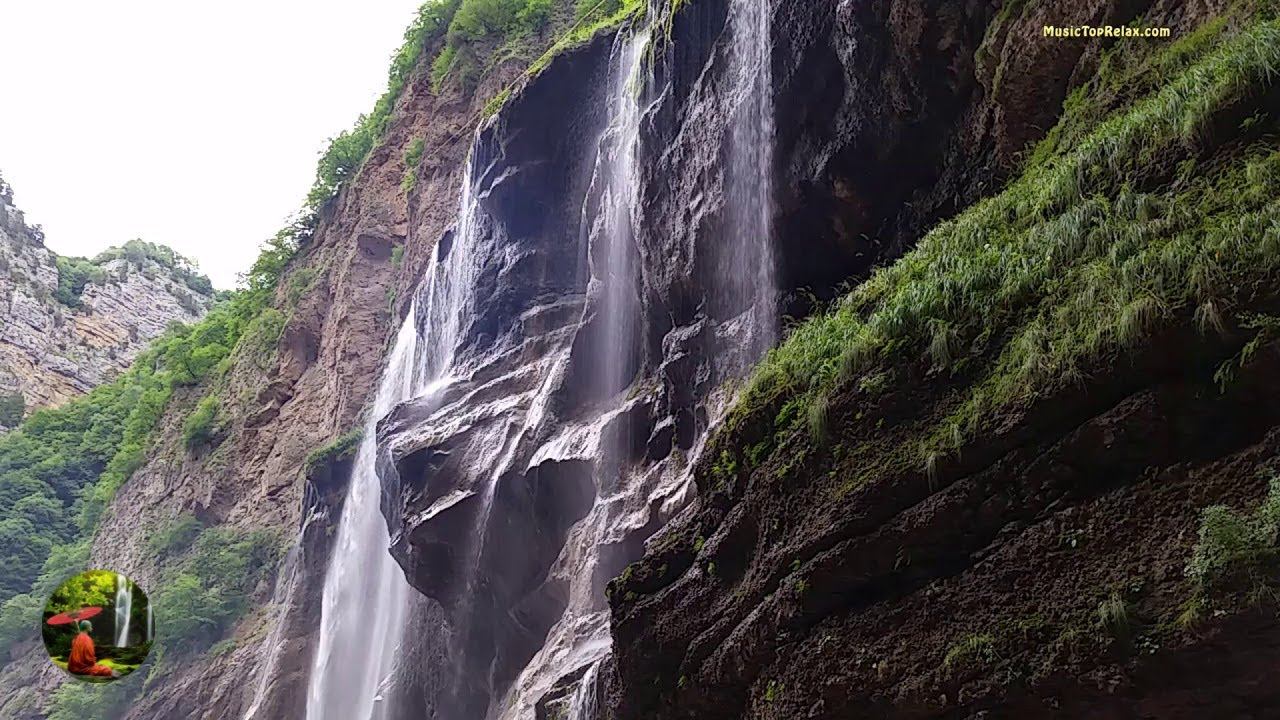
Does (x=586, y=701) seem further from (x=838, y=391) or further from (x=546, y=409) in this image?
(x=546, y=409)

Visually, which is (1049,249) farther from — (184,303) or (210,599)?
(184,303)

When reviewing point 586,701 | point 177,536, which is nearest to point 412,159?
point 177,536

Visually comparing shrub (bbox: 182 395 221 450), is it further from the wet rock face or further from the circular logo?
the circular logo

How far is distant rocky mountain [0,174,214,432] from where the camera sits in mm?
61688

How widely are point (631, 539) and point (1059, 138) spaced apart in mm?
7684

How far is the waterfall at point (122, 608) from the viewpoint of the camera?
10.9ft

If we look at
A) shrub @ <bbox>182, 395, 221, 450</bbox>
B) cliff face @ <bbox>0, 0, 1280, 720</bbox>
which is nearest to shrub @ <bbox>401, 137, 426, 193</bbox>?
cliff face @ <bbox>0, 0, 1280, 720</bbox>

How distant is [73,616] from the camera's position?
10.6ft

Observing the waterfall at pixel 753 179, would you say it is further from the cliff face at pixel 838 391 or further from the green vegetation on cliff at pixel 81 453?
the green vegetation on cliff at pixel 81 453

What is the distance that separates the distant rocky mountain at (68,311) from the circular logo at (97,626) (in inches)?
2553

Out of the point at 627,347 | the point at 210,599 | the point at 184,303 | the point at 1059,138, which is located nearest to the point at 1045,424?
the point at 1059,138

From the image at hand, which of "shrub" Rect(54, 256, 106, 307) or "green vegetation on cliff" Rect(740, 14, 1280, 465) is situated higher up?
"shrub" Rect(54, 256, 106, 307)

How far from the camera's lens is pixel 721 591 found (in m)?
7.93

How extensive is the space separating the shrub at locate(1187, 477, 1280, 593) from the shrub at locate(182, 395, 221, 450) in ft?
125
